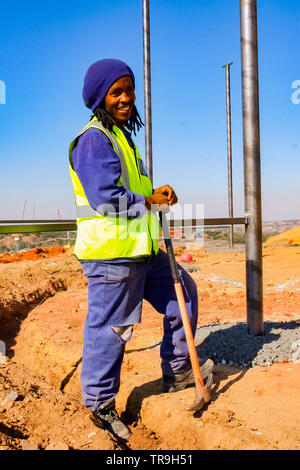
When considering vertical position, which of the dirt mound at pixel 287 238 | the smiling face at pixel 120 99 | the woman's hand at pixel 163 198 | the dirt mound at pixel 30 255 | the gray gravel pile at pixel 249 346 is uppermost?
the smiling face at pixel 120 99

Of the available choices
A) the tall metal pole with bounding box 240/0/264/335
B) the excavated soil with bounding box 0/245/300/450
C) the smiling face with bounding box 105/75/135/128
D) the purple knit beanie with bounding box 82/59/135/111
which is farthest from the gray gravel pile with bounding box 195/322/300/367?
the purple knit beanie with bounding box 82/59/135/111

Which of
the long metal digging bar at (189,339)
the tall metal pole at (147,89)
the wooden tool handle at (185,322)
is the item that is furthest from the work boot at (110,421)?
the tall metal pole at (147,89)

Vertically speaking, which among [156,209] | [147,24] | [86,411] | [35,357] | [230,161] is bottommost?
[35,357]

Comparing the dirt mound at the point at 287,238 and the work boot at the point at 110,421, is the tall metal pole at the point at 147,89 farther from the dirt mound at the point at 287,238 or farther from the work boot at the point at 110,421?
the dirt mound at the point at 287,238

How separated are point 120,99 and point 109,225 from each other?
28.7 inches

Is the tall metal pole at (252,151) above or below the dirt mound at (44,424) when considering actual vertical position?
above

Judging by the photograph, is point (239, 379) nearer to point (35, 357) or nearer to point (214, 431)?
point (214, 431)

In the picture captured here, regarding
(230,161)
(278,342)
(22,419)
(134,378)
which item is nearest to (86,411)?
(22,419)

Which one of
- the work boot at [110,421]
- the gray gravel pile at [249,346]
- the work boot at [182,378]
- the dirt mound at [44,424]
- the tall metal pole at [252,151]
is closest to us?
the dirt mound at [44,424]

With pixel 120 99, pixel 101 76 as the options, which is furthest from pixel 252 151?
pixel 101 76

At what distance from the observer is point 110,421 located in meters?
2.46

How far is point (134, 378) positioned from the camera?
330 cm

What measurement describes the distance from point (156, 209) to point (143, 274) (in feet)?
1.29

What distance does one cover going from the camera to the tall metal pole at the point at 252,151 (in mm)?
3574
